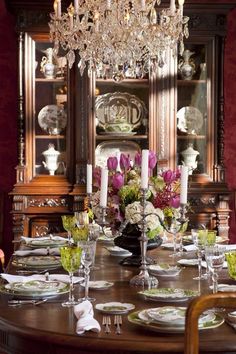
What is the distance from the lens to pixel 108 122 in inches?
186

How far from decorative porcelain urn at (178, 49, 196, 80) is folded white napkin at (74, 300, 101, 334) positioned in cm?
299

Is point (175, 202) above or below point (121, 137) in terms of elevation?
below

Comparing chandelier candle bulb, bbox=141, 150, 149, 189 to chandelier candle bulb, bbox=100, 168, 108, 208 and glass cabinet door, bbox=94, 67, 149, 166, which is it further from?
glass cabinet door, bbox=94, 67, 149, 166

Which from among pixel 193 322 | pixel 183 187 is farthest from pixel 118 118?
pixel 193 322

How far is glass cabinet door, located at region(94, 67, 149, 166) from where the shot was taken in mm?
4637

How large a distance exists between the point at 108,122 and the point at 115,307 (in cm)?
291

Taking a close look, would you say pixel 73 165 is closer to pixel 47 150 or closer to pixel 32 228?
pixel 47 150

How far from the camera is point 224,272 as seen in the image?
2512 millimetres

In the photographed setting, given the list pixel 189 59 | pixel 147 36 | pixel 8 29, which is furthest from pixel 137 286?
pixel 8 29

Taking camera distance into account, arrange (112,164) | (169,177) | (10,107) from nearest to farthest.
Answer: (169,177), (112,164), (10,107)

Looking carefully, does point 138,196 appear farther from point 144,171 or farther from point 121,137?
point 121,137

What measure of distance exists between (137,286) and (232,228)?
297 centimetres

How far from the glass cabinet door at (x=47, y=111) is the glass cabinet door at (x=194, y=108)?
0.79m

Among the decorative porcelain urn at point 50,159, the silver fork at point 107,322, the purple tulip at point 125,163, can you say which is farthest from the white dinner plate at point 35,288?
the decorative porcelain urn at point 50,159
